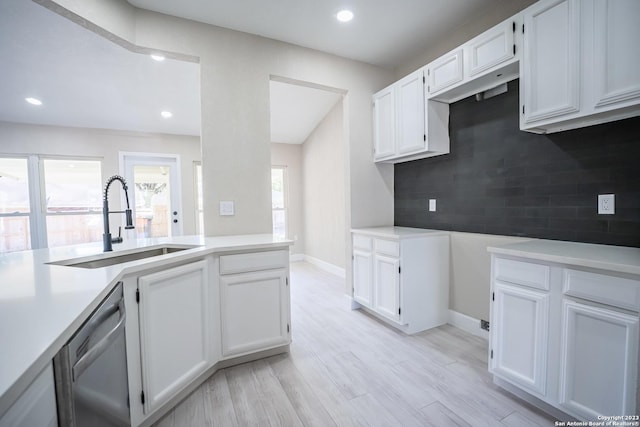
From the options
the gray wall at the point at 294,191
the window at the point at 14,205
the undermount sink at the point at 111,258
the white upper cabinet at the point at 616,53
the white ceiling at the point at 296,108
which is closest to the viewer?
the white upper cabinet at the point at 616,53

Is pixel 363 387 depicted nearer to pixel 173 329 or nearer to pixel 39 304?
pixel 173 329

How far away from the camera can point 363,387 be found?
180 centimetres

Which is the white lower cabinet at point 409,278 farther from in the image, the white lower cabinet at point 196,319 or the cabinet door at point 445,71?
the cabinet door at point 445,71

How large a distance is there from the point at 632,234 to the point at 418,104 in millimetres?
1726

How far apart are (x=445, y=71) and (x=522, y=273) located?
168 centimetres

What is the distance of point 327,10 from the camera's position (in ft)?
7.30

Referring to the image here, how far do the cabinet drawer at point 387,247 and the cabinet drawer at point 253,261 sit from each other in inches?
38.7

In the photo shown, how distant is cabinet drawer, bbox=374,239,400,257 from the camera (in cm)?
246

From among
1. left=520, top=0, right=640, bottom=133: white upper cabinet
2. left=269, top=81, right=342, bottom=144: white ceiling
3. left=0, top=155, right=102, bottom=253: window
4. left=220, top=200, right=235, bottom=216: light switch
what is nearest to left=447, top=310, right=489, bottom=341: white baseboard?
left=520, top=0, right=640, bottom=133: white upper cabinet

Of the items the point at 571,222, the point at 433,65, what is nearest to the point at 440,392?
the point at 571,222

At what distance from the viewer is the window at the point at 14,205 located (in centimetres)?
399

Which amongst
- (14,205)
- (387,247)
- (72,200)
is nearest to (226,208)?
(387,247)

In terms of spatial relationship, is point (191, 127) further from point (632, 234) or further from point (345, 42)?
point (632, 234)

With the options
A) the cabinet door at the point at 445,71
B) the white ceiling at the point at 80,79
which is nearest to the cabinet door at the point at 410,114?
the cabinet door at the point at 445,71
